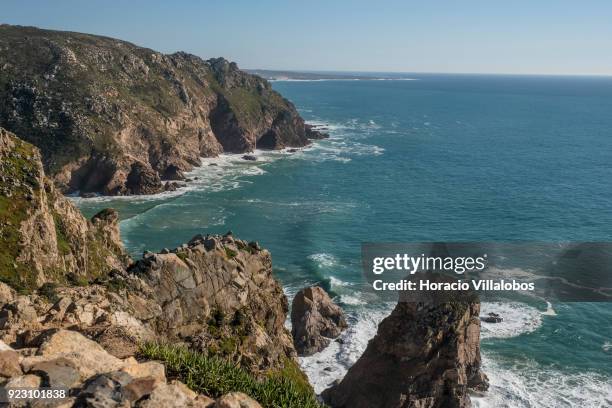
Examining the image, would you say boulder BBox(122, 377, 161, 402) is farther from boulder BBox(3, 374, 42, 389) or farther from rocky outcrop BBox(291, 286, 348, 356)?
rocky outcrop BBox(291, 286, 348, 356)

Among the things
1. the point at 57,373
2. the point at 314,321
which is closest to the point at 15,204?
the point at 314,321

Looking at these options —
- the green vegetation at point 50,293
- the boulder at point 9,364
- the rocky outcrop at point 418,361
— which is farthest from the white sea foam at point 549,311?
the boulder at point 9,364

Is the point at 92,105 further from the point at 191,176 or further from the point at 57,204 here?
the point at 57,204

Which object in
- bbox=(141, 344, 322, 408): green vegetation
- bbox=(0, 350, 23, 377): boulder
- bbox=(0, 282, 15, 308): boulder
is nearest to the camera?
bbox=(0, 350, 23, 377): boulder

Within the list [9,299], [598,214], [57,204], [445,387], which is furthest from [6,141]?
[598,214]

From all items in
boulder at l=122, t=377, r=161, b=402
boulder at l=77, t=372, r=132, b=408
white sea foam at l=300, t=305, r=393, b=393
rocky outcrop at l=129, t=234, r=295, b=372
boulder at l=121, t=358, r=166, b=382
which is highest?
boulder at l=77, t=372, r=132, b=408

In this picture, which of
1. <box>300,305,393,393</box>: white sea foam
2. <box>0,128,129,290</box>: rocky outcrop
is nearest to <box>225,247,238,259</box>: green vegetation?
<box>0,128,129,290</box>: rocky outcrop

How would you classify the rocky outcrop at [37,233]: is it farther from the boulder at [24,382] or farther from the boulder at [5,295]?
the boulder at [24,382]
